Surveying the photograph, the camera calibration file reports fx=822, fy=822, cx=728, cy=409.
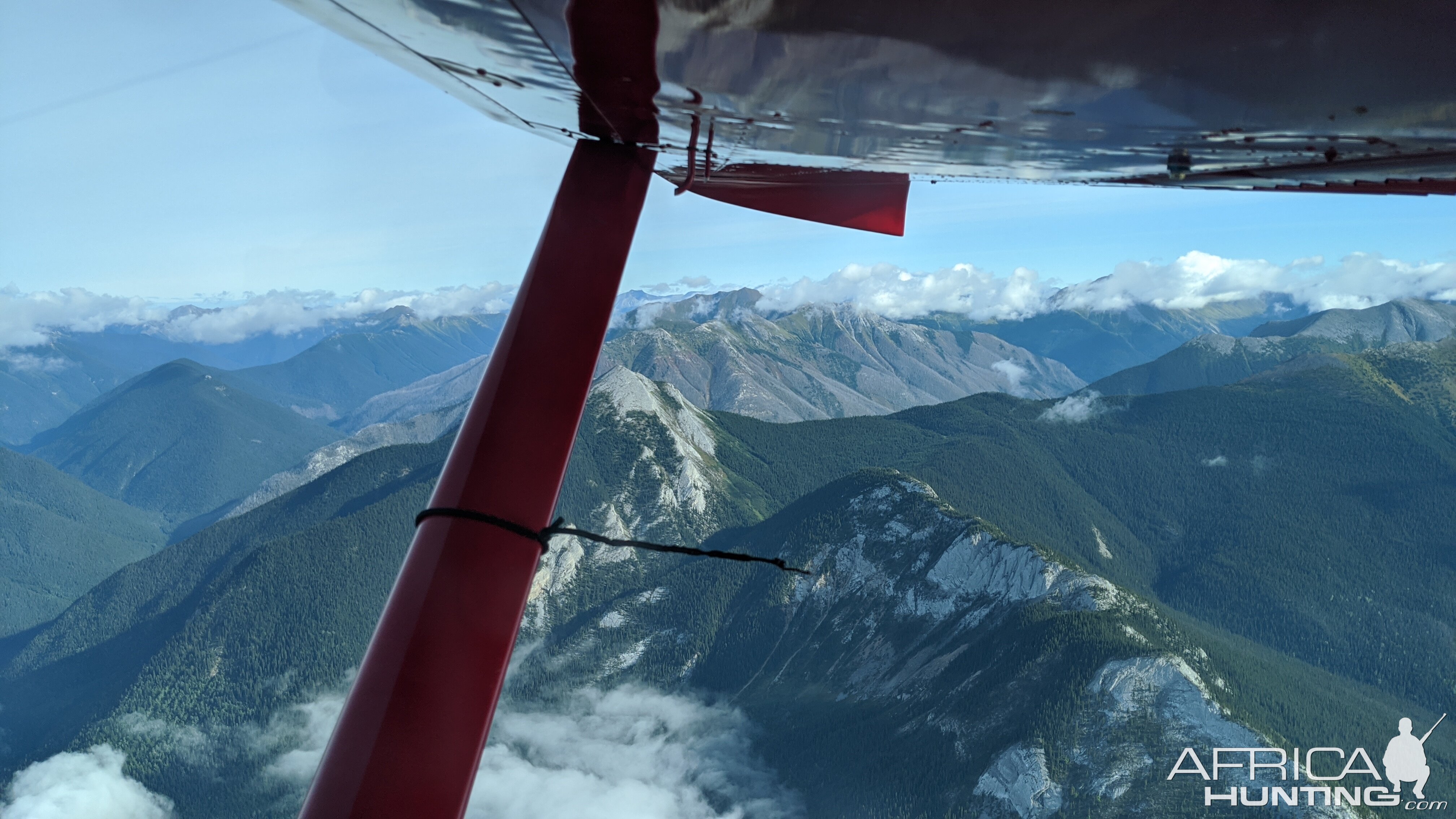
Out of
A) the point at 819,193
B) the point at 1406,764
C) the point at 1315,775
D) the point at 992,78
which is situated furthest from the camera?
the point at 1406,764

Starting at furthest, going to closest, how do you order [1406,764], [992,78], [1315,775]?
[1406,764], [1315,775], [992,78]

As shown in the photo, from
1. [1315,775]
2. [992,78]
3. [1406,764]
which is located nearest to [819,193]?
[992,78]

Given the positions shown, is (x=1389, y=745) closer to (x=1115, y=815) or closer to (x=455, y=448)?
(x=1115, y=815)

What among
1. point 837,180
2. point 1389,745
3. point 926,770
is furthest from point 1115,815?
point 837,180

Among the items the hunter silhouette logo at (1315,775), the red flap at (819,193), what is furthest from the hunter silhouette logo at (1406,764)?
the red flap at (819,193)

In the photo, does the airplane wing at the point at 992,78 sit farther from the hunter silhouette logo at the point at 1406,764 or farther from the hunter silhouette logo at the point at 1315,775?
the hunter silhouette logo at the point at 1406,764

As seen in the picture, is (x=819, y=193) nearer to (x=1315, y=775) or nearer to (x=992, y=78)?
(x=992, y=78)
